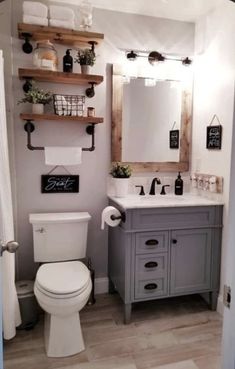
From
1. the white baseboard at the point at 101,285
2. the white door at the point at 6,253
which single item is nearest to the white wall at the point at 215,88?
the white baseboard at the point at 101,285

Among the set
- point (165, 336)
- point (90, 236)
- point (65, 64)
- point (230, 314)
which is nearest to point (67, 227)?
point (90, 236)

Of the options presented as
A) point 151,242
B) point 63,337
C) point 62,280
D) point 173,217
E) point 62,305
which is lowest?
point 63,337

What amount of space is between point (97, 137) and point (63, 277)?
1.25 m

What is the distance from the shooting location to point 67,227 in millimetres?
2434

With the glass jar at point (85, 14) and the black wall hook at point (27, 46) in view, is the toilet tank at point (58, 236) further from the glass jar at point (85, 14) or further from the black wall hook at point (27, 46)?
the glass jar at point (85, 14)

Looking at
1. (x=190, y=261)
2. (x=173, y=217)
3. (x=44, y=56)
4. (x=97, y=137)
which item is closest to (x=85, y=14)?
(x=44, y=56)

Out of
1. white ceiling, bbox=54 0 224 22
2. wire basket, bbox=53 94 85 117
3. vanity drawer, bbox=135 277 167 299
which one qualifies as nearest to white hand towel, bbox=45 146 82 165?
wire basket, bbox=53 94 85 117

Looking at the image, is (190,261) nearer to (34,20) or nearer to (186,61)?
(186,61)

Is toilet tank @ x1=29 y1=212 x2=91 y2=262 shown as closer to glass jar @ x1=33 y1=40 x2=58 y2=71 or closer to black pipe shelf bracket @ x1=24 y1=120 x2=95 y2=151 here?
black pipe shelf bracket @ x1=24 y1=120 x2=95 y2=151

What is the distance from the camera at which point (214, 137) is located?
2.55m

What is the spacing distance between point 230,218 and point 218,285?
6.00ft

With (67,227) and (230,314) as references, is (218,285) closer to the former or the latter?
(67,227)

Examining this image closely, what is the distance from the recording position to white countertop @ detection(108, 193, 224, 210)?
7.52 feet

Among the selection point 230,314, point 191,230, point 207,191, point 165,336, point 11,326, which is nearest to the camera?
point 230,314
